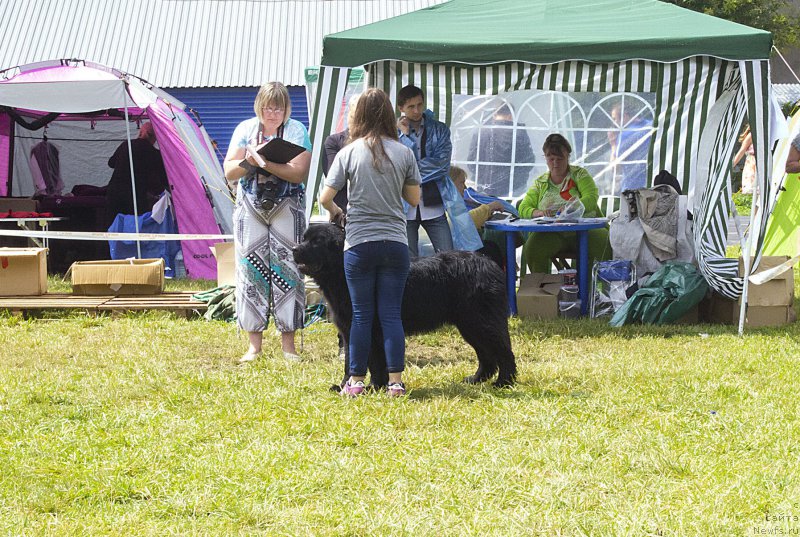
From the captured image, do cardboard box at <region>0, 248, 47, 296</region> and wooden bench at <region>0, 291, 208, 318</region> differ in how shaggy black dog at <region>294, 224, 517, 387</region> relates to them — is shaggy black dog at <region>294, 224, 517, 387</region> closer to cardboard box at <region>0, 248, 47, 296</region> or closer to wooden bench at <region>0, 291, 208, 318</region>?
wooden bench at <region>0, 291, 208, 318</region>

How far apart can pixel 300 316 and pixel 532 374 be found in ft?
4.91

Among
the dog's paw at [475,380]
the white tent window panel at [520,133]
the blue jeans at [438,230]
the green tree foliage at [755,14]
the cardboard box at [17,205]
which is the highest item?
the green tree foliage at [755,14]

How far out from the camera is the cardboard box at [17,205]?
11227mm

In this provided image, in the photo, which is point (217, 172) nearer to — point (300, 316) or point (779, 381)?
point (300, 316)

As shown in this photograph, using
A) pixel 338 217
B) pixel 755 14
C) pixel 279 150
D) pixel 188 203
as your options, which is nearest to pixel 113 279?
pixel 188 203

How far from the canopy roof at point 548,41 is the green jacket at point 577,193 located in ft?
4.85

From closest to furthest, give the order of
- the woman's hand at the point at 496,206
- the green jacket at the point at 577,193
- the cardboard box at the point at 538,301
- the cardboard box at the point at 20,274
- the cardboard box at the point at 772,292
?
1. the cardboard box at the point at 772,292
2. the cardboard box at the point at 538,301
3. the woman's hand at the point at 496,206
4. the green jacket at the point at 577,193
5. the cardboard box at the point at 20,274

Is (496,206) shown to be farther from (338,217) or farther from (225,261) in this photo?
(338,217)

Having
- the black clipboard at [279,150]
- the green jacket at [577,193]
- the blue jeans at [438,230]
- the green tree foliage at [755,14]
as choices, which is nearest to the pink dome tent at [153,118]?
the green jacket at [577,193]

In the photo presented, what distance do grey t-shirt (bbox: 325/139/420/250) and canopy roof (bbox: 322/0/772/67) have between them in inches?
86.6

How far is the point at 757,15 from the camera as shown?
25.9 metres

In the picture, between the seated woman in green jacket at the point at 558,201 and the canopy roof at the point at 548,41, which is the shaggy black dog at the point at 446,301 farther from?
the seated woman in green jacket at the point at 558,201

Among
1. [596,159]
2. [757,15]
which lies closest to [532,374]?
[596,159]

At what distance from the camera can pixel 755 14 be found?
25766mm
